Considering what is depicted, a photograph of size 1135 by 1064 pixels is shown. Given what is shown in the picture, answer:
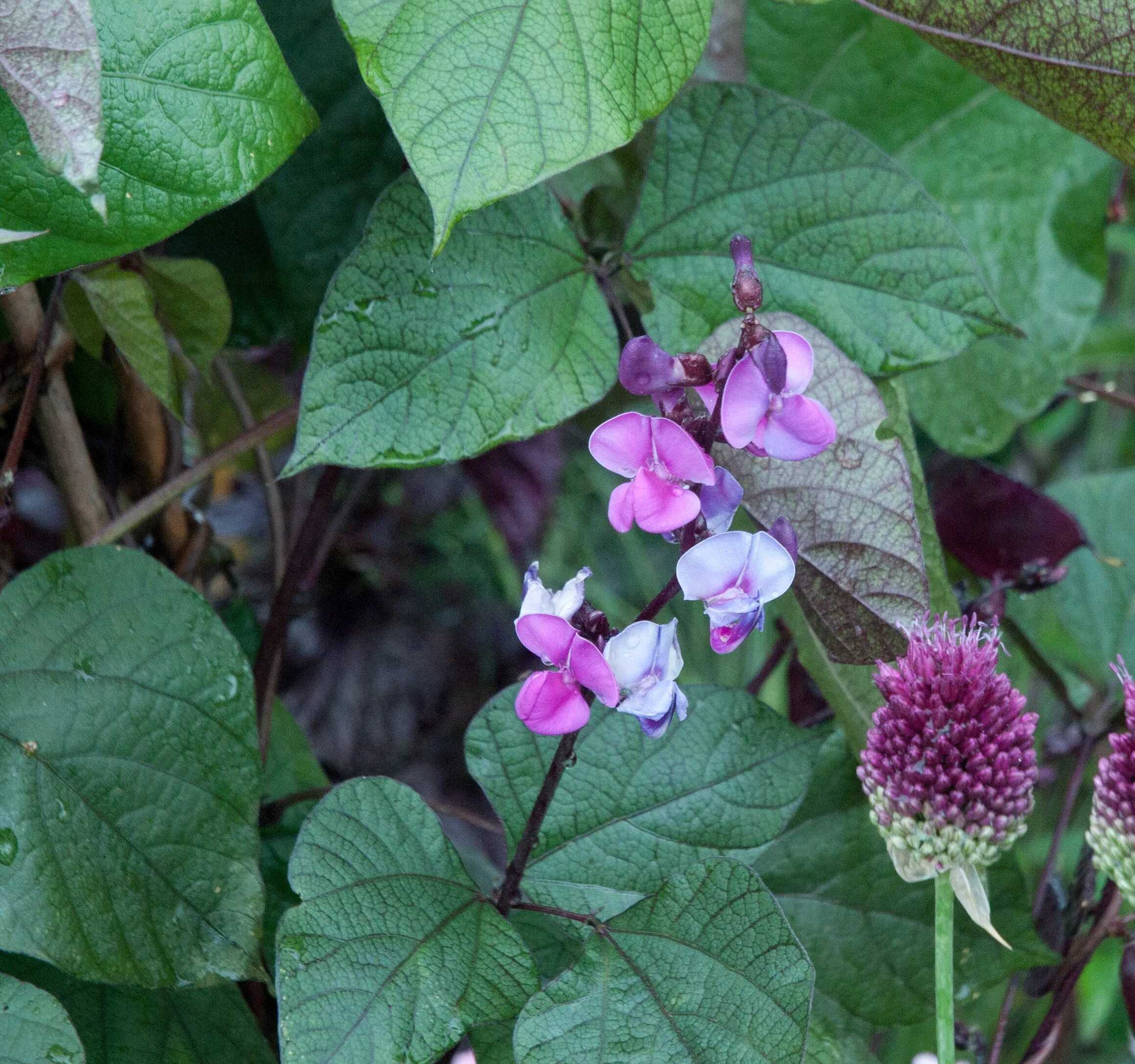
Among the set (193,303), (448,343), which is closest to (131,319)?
(193,303)

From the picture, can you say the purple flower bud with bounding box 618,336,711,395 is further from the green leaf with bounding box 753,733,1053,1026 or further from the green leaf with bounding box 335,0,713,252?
the green leaf with bounding box 753,733,1053,1026

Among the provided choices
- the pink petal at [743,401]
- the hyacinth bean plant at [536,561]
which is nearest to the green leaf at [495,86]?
the hyacinth bean plant at [536,561]

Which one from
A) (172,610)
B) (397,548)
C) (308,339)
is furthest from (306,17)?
(397,548)

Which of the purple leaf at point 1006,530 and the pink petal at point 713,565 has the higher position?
the pink petal at point 713,565

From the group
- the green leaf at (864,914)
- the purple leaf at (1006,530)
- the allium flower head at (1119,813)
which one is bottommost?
the green leaf at (864,914)

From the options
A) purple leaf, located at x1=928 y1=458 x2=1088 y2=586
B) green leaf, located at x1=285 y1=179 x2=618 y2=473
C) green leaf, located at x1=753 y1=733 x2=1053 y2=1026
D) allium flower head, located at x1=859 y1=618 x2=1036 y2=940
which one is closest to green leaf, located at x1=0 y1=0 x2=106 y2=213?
green leaf, located at x1=285 y1=179 x2=618 y2=473

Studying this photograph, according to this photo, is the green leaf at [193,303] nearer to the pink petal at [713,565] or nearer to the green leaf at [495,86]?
the green leaf at [495,86]
